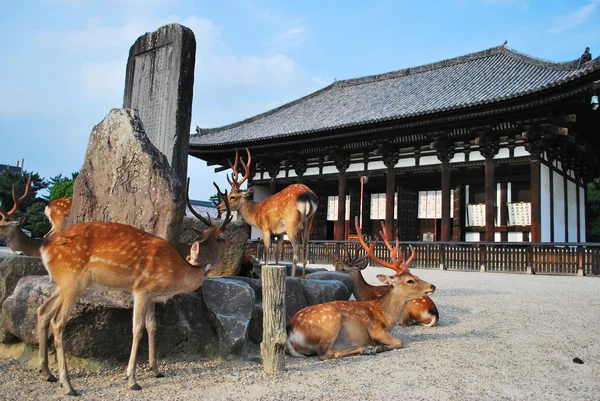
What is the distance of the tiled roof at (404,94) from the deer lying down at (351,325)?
901 centimetres

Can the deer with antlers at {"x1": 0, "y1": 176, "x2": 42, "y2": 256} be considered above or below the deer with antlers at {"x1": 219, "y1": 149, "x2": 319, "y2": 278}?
below

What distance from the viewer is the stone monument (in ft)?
18.6

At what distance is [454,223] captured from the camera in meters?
16.2

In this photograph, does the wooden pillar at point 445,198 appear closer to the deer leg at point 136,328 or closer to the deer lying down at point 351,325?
the deer lying down at point 351,325

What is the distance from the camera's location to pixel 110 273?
121 inches

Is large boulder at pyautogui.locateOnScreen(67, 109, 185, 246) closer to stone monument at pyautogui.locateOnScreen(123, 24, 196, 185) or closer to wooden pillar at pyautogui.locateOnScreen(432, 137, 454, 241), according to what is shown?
stone monument at pyautogui.locateOnScreen(123, 24, 196, 185)

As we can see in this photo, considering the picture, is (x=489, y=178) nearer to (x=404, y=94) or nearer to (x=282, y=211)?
(x=404, y=94)

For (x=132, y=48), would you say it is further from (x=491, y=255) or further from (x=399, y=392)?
(x=491, y=255)

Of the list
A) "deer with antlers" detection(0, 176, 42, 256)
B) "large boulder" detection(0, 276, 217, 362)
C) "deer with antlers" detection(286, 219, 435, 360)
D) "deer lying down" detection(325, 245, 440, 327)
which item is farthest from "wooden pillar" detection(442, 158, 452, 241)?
"deer with antlers" detection(0, 176, 42, 256)

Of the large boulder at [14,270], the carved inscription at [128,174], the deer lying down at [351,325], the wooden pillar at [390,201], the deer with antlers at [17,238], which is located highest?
the wooden pillar at [390,201]

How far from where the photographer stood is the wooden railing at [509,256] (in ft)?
40.0

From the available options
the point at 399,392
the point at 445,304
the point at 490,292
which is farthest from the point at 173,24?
the point at 490,292

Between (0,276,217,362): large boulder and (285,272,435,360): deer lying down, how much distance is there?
3.15ft

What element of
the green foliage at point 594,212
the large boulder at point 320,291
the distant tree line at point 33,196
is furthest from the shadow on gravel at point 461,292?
the distant tree line at point 33,196
